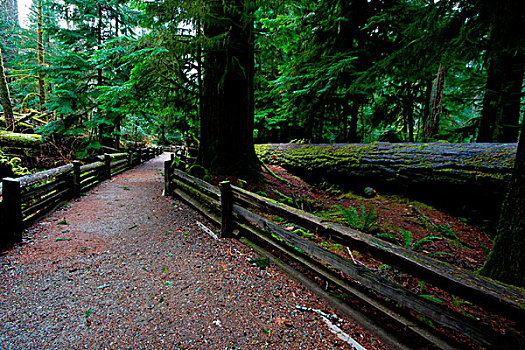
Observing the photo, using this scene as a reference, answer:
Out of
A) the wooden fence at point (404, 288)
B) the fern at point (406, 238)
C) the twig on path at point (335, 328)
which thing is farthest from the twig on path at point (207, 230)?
the fern at point (406, 238)

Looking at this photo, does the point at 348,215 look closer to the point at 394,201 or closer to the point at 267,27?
the point at 394,201

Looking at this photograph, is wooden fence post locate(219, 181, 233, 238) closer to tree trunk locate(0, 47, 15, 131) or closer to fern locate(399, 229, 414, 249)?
fern locate(399, 229, 414, 249)

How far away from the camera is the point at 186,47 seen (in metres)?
5.29

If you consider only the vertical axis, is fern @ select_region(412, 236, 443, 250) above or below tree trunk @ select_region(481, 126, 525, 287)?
below

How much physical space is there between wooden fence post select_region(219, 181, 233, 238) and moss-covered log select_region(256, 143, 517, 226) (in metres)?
4.02

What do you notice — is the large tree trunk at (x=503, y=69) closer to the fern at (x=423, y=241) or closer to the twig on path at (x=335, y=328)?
the fern at (x=423, y=241)

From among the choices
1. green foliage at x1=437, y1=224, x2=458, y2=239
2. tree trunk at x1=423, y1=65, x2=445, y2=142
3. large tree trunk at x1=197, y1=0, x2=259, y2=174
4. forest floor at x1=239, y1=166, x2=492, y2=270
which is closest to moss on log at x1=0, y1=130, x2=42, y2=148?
large tree trunk at x1=197, y1=0, x2=259, y2=174

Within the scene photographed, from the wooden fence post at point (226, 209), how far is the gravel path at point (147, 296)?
27 cm

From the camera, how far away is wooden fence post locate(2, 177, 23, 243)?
162 inches

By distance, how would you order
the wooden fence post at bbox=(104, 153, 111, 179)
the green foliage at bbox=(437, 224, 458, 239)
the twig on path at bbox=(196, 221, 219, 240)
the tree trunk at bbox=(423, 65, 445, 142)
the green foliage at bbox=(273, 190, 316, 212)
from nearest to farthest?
the green foliage at bbox=(437, 224, 458, 239) < the twig on path at bbox=(196, 221, 219, 240) < the green foliage at bbox=(273, 190, 316, 212) < the tree trunk at bbox=(423, 65, 445, 142) < the wooden fence post at bbox=(104, 153, 111, 179)

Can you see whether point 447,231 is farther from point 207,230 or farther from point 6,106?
point 6,106

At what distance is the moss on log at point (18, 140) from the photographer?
9722mm

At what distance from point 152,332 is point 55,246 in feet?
10.7

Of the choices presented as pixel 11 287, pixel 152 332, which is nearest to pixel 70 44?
pixel 11 287
